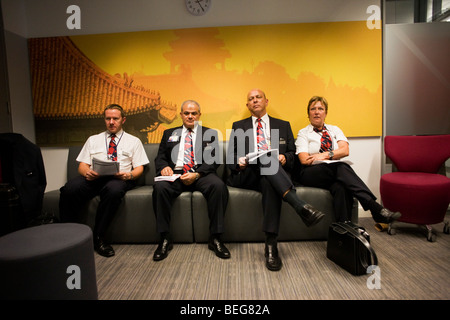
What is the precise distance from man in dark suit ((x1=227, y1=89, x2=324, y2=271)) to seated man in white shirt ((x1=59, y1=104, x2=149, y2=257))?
3.36ft

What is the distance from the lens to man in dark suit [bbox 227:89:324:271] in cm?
186

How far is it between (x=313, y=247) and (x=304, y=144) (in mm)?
1004

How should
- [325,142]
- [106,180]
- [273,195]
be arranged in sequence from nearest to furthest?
[273,195] < [106,180] < [325,142]

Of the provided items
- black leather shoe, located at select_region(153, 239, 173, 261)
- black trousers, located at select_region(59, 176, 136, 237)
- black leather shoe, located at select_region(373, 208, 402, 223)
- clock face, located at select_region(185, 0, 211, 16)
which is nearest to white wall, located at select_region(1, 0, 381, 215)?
clock face, located at select_region(185, 0, 211, 16)

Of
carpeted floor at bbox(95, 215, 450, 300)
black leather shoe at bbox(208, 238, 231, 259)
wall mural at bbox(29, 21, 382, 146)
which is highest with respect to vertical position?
wall mural at bbox(29, 21, 382, 146)

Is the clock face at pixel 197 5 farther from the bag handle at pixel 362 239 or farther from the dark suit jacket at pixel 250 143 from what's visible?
the bag handle at pixel 362 239

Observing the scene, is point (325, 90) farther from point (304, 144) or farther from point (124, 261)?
point (124, 261)

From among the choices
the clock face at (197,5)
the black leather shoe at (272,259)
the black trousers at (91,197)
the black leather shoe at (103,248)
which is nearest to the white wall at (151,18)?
the clock face at (197,5)

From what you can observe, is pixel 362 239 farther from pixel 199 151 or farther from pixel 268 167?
pixel 199 151

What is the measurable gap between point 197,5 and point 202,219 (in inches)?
98.2

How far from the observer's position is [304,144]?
2447 mm

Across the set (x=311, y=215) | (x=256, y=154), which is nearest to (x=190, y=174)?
(x=256, y=154)

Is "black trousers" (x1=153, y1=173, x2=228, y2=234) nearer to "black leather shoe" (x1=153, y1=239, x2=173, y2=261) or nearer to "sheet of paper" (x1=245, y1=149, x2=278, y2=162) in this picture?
"black leather shoe" (x1=153, y1=239, x2=173, y2=261)

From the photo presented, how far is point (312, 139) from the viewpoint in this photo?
8.02 ft
